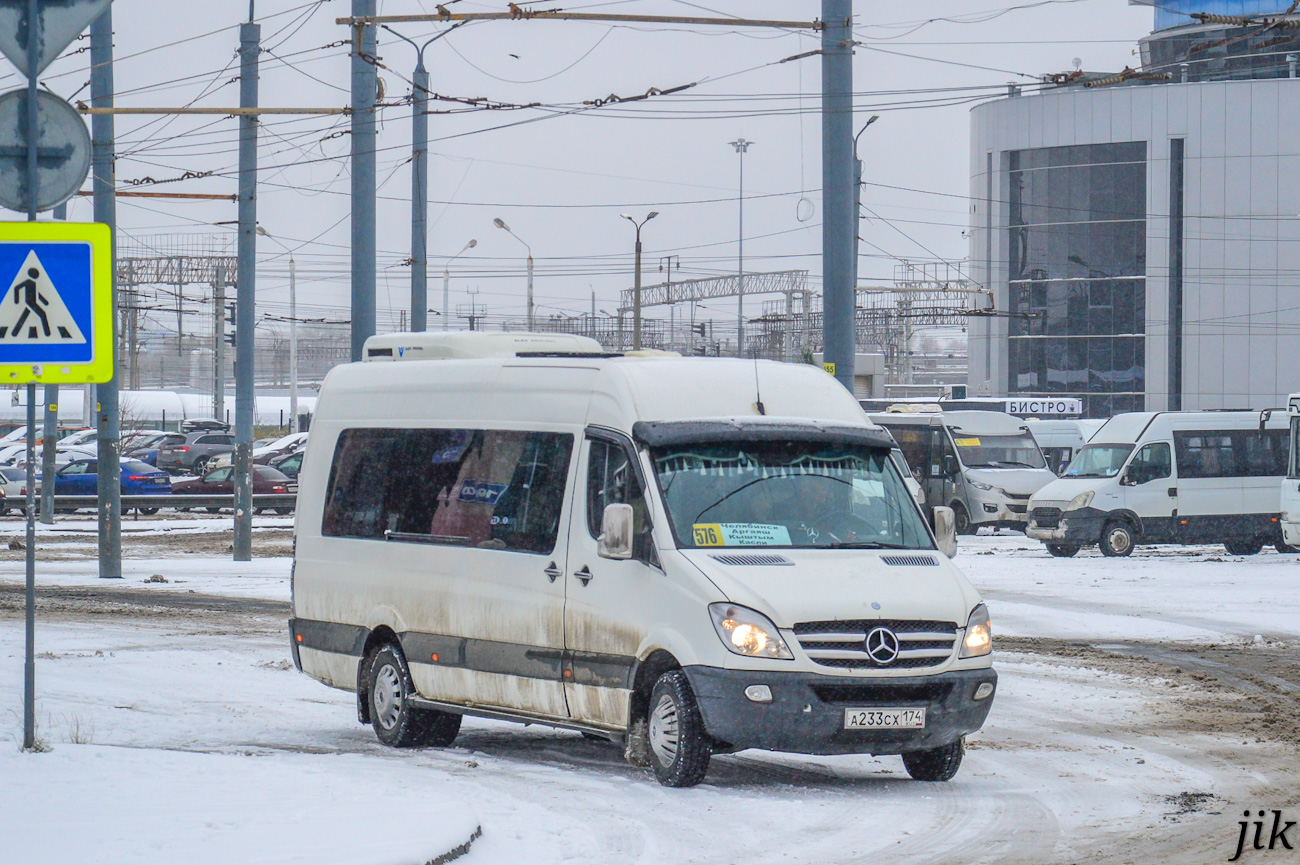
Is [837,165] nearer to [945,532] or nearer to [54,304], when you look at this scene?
[945,532]

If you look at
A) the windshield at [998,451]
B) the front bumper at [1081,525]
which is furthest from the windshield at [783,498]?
the windshield at [998,451]

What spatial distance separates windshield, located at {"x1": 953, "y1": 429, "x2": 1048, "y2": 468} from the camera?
121 feet

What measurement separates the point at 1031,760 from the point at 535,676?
118 inches

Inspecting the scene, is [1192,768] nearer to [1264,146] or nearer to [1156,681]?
[1156,681]

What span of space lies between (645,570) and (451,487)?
79.4 inches

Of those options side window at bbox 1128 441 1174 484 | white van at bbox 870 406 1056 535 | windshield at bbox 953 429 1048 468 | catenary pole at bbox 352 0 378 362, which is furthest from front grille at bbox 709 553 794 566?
windshield at bbox 953 429 1048 468

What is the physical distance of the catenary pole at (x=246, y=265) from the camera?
2502 cm

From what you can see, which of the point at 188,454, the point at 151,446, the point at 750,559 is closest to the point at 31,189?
the point at 750,559

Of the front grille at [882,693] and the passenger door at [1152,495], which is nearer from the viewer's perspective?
the front grille at [882,693]

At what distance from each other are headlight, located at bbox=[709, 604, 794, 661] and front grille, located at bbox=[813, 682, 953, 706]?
266 mm

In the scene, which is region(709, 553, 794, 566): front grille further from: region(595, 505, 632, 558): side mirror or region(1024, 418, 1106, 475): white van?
region(1024, 418, 1106, 475): white van

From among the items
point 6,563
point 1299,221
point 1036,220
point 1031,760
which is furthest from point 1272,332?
point 1031,760

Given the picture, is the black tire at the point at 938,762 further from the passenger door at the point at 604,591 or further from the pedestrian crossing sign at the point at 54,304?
the pedestrian crossing sign at the point at 54,304

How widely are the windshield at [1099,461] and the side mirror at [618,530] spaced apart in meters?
22.3
